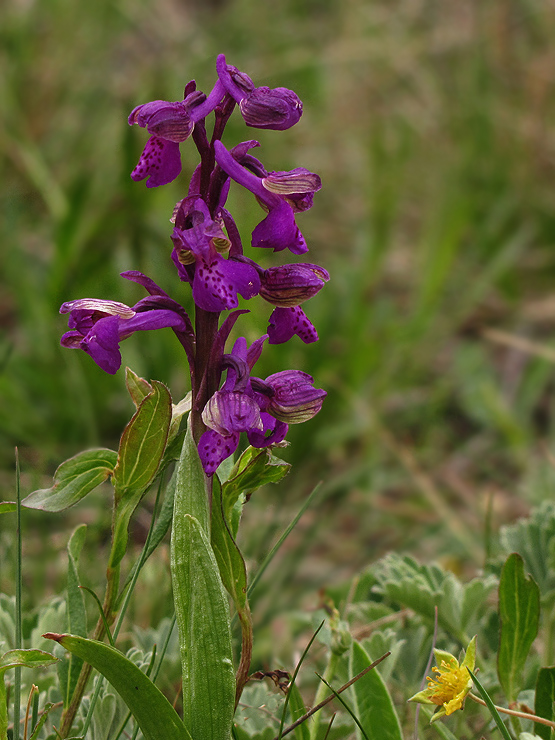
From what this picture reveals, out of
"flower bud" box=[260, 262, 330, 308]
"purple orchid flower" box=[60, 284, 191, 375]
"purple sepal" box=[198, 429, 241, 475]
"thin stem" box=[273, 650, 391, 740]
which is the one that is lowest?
"thin stem" box=[273, 650, 391, 740]

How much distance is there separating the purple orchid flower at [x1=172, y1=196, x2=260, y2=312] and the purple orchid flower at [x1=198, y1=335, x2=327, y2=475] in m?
0.09

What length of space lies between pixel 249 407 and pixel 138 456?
177 millimetres

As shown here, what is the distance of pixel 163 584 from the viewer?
1946mm

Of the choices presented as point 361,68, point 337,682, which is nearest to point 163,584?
point 337,682

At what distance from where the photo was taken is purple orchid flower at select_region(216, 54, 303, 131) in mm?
1000

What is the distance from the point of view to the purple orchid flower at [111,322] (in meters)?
0.99

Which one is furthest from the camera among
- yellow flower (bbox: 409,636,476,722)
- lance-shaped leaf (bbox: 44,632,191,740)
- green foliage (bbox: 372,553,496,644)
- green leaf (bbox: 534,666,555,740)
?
green foliage (bbox: 372,553,496,644)

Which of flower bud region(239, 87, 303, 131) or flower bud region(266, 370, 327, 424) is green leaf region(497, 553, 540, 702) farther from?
flower bud region(239, 87, 303, 131)

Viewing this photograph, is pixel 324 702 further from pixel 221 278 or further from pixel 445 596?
pixel 221 278

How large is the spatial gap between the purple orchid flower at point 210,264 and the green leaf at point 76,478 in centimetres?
27

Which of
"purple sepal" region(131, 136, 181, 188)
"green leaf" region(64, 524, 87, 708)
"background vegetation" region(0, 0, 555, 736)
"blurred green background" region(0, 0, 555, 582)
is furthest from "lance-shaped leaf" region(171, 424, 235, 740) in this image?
"blurred green background" region(0, 0, 555, 582)

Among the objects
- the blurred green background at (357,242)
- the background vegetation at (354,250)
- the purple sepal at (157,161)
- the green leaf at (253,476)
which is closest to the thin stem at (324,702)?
the green leaf at (253,476)

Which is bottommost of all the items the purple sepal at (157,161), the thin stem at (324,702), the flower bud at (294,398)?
the thin stem at (324,702)

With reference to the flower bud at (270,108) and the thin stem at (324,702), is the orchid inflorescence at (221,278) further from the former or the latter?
the thin stem at (324,702)
